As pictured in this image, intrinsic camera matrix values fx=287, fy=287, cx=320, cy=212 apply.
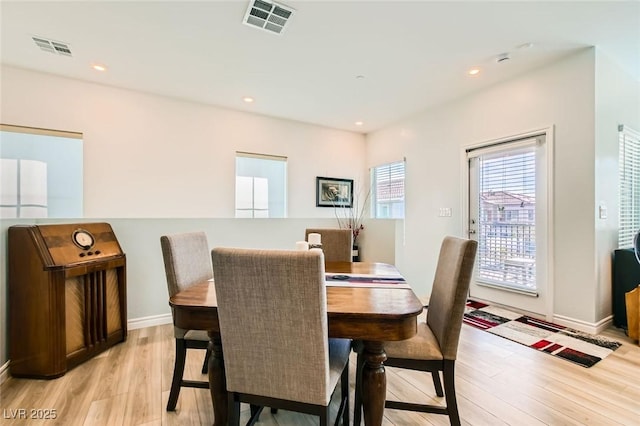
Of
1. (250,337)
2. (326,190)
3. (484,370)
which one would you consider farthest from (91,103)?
(484,370)

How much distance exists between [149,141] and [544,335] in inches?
189

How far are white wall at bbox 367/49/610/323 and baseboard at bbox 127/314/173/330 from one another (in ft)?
8.54

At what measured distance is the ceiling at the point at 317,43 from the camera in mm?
2137

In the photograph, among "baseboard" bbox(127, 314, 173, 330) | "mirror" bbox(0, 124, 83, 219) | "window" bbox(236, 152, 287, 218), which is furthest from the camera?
"window" bbox(236, 152, 287, 218)

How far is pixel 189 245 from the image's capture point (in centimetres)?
180

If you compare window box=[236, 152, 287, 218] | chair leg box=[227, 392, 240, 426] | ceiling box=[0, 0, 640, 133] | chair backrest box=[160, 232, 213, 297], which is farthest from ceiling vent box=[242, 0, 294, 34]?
chair leg box=[227, 392, 240, 426]

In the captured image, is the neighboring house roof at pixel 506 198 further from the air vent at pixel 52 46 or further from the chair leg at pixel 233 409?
the air vent at pixel 52 46

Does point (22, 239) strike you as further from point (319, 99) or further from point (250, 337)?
point (319, 99)

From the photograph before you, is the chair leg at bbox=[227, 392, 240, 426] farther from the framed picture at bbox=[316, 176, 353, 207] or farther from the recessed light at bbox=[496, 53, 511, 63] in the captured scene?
the framed picture at bbox=[316, 176, 353, 207]

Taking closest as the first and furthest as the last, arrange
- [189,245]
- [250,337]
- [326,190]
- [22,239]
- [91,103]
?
1. [250,337]
2. [189,245]
3. [22,239]
4. [91,103]
5. [326,190]

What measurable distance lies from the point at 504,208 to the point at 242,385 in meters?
3.40

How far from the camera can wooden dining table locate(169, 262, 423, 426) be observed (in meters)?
1.15

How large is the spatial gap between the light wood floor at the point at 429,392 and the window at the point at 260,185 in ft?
7.66

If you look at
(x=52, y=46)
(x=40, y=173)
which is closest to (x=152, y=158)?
(x=40, y=173)
